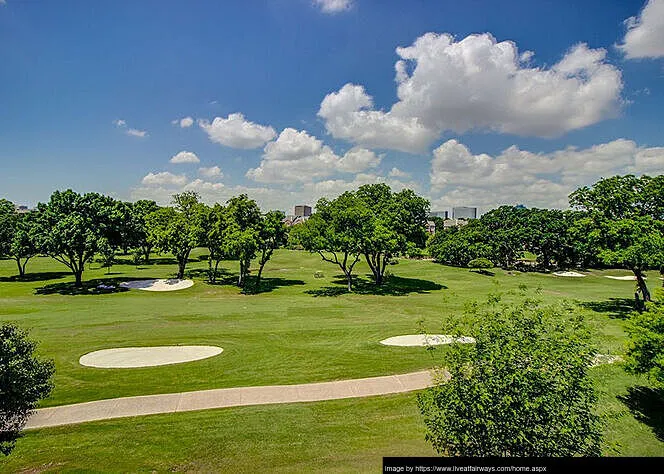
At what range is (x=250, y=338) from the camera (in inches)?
893

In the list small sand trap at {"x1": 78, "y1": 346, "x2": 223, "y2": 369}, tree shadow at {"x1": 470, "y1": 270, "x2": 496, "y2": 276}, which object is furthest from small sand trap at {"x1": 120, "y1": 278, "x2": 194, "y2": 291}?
tree shadow at {"x1": 470, "y1": 270, "x2": 496, "y2": 276}

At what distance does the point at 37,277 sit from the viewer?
5012 centimetres

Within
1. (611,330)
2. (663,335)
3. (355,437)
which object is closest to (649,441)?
(663,335)

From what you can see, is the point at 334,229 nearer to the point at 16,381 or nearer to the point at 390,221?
the point at 390,221

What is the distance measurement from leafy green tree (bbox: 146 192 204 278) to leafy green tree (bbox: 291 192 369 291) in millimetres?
12335

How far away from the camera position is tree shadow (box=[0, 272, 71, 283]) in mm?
47500

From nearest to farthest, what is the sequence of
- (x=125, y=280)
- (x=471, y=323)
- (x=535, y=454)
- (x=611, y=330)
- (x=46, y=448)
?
(x=535, y=454) → (x=471, y=323) → (x=46, y=448) → (x=611, y=330) → (x=125, y=280)

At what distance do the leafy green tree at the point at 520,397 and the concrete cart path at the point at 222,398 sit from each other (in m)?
7.54

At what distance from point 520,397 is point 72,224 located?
1741 inches

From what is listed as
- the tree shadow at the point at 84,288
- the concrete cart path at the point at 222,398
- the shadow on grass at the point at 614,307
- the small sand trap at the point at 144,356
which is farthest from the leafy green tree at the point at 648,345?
the tree shadow at the point at 84,288

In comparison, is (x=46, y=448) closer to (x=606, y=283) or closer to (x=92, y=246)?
(x=92, y=246)

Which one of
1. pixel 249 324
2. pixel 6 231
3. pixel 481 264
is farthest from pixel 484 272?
pixel 6 231

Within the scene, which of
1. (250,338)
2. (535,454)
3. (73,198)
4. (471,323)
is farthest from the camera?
(73,198)

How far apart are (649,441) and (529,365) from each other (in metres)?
9.78
